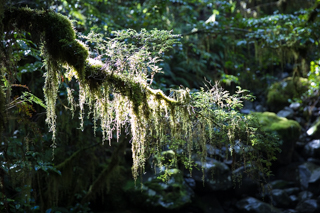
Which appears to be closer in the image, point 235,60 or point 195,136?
point 195,136

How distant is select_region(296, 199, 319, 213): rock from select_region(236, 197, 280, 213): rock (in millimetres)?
685

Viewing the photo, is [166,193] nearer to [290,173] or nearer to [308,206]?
[308,206]

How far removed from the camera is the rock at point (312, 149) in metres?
9.96

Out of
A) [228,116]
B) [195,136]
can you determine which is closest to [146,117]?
[195,136]

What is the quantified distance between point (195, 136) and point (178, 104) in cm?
54

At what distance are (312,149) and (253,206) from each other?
3335 mm

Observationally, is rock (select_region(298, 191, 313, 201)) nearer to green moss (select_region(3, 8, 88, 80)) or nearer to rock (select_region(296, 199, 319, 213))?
rock (select_region(296, 199, 319, 213))

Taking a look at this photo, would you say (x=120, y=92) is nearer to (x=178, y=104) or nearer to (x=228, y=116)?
(x=178, y=104)

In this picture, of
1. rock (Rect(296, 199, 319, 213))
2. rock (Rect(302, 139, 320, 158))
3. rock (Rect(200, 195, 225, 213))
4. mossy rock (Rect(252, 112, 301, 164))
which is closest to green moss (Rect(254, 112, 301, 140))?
mossy rock (Rect(252, 112, 301, 164))

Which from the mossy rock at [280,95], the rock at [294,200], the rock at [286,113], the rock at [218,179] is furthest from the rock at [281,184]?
the mossy rock at [280,95]

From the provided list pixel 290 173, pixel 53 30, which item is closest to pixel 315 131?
pixel 290 173

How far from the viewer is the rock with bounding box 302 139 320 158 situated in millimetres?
9961

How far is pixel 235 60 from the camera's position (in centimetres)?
1013

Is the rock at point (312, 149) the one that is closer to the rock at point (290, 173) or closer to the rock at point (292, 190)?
the rock at point (290, 173)
